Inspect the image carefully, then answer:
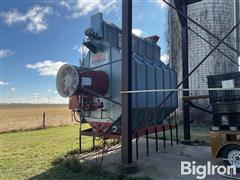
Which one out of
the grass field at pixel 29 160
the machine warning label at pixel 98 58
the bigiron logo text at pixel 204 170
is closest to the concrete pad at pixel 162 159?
the bigiron logo text at pixel 204 170

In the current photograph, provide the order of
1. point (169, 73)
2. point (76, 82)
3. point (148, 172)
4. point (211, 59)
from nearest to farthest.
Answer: point (148, 172) < point (76, 82) < point (169, 73) < point (211, 59)

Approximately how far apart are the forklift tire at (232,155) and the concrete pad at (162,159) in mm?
431

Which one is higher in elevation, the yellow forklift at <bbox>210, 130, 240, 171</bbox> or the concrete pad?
the yellow forklift at <bbox>210, 130, 240, 171</bbox>

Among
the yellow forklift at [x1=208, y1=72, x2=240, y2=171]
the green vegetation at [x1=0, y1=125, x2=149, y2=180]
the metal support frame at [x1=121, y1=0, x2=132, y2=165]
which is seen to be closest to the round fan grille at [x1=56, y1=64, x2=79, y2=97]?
the metal support frame at [x1=121, y1=0, x2=132, y2=165]

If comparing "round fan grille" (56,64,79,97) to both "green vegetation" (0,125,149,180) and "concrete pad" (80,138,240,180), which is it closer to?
"green vegetation" (0,125,149,180)

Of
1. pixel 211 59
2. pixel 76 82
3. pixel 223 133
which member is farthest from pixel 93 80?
pixel 211 59

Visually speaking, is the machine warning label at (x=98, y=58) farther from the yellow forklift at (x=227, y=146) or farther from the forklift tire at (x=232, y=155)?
the forklift tire at (x=232, y=155)

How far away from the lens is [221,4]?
12.9 meters

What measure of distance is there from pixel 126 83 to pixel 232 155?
2215 millimetres

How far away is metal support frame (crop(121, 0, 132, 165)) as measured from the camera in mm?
5203

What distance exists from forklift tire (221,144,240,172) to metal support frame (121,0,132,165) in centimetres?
167

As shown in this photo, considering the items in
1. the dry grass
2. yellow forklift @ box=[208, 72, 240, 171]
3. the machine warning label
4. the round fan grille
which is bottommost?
the dry grass

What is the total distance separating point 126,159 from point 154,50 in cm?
377

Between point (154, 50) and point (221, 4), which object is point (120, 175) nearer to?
point (154, 50)
